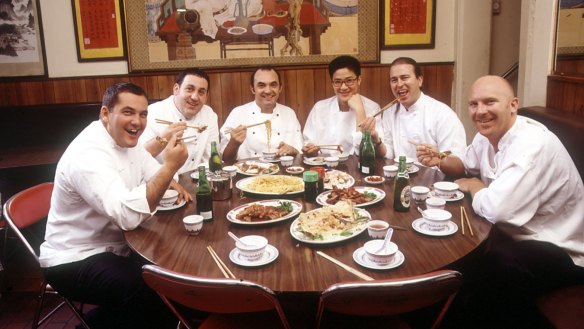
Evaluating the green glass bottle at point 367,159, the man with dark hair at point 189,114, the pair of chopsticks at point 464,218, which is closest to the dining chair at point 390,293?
the pair of chopsticks at point 464,218

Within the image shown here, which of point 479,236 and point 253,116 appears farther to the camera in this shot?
point 253,116

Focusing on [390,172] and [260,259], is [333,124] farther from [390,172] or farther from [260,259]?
[260,259]

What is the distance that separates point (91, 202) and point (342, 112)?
2.42 metres

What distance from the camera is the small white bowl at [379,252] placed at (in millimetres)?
1587

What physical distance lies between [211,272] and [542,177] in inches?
60.0

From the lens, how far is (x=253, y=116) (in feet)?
13.2

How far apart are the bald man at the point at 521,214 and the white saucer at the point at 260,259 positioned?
91cm

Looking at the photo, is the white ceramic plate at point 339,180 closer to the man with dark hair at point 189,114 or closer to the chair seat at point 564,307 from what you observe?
the chair seat at point 564,307

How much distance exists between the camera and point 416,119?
3.52 meters

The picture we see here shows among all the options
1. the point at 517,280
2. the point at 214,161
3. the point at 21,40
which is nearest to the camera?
the point at 517,280

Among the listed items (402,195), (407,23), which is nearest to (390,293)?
(402,195)

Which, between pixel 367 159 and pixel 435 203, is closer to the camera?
pixel 435 203

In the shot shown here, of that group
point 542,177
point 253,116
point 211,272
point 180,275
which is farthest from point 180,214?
point 253,116

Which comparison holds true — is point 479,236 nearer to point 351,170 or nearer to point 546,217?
point 546,217
